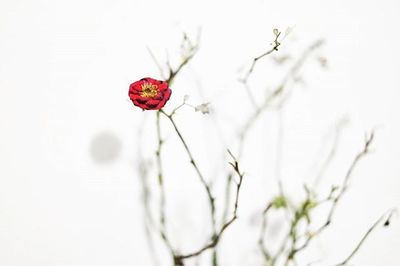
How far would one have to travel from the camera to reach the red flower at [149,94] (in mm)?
542

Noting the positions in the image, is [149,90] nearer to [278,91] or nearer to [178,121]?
[178,121]

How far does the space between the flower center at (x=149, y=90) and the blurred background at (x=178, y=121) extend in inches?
9.2

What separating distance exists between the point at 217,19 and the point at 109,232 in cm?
50

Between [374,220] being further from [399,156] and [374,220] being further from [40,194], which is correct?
[40,194]

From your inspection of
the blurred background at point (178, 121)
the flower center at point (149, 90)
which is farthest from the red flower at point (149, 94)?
the blurred background at point (178, 121)

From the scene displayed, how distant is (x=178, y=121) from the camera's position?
82 centimetres

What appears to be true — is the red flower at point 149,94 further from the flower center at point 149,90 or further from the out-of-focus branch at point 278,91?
the out-of-focus branch at point 278,91

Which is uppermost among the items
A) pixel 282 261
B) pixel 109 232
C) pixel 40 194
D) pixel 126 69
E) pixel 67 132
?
pixel 126 69

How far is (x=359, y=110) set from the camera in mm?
873

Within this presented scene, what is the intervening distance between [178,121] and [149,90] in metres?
0.27

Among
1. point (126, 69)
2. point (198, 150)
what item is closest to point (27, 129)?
point (126, 69)

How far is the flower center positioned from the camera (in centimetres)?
55

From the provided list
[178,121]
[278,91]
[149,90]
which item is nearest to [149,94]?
[149,90]

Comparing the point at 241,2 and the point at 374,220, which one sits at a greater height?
the point at 241,2
